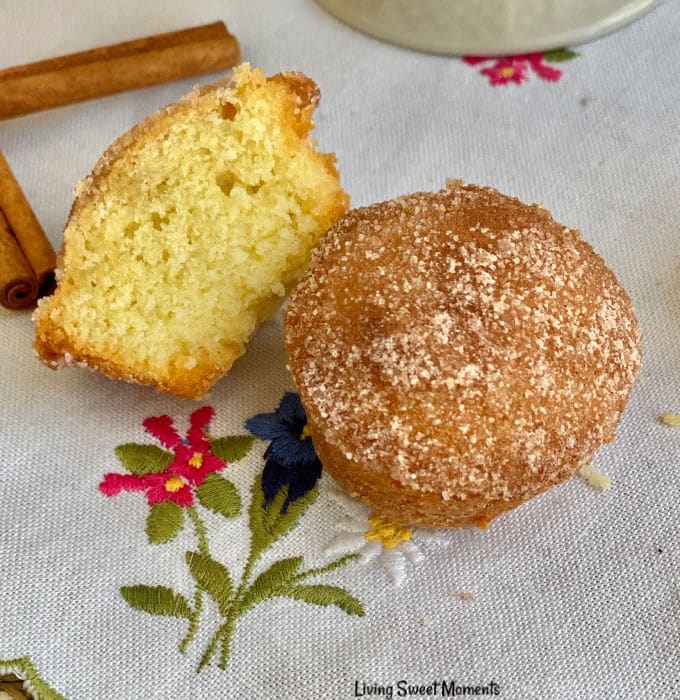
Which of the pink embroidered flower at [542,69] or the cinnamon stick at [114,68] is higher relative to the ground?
the cinnamon stick at [114,68]

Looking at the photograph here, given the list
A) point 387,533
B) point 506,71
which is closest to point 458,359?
point 387,533

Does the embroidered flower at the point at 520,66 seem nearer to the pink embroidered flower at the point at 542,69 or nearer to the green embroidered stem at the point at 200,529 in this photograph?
the pink embroidered flower at the point at 542,69

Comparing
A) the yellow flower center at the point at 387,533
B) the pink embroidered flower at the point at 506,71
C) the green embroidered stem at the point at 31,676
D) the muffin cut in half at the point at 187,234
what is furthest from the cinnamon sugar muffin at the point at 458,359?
the pink embroidered flower at the point at 506,71

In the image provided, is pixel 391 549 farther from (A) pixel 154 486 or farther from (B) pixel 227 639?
(A) pixel 154 486

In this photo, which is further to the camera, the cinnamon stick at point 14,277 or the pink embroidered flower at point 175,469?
the cinnamon stick at point 14,277

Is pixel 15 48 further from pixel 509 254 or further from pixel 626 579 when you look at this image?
pixel 626 579

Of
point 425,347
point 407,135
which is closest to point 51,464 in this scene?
point 425,347
